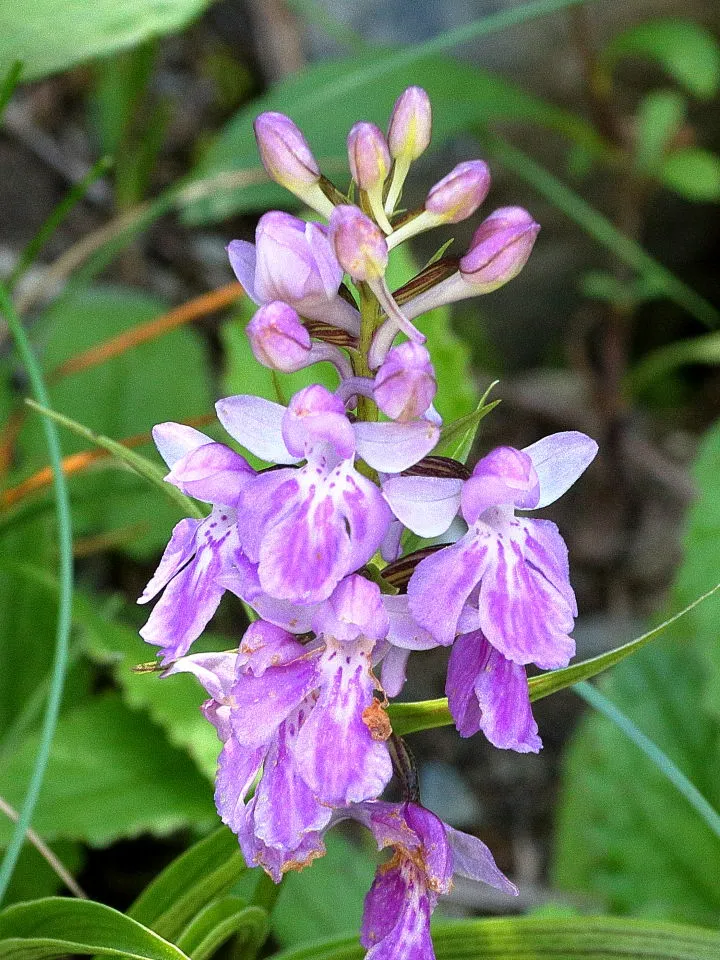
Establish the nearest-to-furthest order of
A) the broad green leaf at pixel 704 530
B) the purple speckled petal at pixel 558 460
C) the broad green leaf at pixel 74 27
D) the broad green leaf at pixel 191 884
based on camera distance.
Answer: the purple speckled petal at pixel 558 460 < the broad green leaf at pixel 191 884 < the broad green leaf at pixel 74 27 < the broad green leaf at pixel 704 530

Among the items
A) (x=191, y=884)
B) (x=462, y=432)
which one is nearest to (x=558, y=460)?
(x=462, y=432)

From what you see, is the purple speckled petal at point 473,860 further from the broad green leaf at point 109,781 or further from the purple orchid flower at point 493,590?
the broad green leaf at point 109,781

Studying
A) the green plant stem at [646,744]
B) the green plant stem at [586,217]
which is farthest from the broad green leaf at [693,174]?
the green plant stem at [646,744]

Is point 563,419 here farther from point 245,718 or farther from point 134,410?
point 245,718

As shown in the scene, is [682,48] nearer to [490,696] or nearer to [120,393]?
[120,393]

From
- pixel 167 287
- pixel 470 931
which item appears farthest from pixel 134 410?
pixel 470 931

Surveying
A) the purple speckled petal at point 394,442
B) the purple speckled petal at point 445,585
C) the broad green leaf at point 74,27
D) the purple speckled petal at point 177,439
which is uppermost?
the broad green leaf at point 74,27

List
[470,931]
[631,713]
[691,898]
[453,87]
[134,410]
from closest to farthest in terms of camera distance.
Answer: [470,931] < [691,898] < [631,713] < [134,410] < [453,87]

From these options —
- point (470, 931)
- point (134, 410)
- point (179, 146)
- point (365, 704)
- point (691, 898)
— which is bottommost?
point (691, 898)
